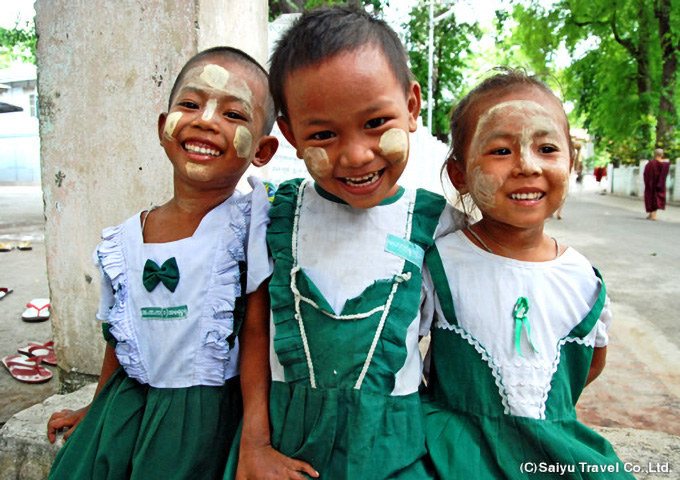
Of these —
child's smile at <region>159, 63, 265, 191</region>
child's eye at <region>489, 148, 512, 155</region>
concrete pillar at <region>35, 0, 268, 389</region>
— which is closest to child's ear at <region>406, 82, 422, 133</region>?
child's eye at <region>489, 148, 512, 155</region>

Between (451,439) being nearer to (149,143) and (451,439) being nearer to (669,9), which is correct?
(149,143)

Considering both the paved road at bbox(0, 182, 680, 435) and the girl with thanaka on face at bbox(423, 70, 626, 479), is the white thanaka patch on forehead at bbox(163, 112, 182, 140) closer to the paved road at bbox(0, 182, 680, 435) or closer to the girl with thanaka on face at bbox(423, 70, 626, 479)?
the girl with thanaka on face at bbox(423, 70, 626, 479)

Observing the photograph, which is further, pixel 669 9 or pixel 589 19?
pixel 589 19

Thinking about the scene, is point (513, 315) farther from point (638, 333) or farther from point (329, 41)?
point (638, 333)

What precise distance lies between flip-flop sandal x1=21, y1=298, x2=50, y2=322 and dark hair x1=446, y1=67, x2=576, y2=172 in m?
3.61

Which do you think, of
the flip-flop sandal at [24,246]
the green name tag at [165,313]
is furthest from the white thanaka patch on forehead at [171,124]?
the flip-flop sandal at [24,246]

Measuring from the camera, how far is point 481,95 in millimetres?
1458

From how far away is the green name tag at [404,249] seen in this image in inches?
53.7

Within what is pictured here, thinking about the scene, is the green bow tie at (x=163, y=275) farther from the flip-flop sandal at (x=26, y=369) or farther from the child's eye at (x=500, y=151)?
the flip-flop sandal at (x=26, y=369)

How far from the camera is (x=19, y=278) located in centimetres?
529

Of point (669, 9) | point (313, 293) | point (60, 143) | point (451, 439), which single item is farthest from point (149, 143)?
point (669, 9)

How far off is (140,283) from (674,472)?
1775mm

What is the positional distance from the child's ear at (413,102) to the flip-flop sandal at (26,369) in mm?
2604

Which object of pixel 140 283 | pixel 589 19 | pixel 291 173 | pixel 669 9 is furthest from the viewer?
pixel 589 19
